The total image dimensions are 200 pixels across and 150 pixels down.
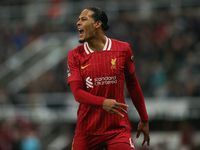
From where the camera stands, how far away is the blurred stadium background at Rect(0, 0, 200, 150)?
1068cm

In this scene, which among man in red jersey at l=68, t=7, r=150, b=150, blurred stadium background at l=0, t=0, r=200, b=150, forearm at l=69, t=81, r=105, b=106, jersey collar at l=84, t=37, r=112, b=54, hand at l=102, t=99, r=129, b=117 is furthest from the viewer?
blurred stadium background at l=0, t=0, r=200, b=150

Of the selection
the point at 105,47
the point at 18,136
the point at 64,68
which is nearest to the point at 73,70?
the point at 105,47

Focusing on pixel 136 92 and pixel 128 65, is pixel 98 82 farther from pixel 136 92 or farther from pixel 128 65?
pixel 136 92

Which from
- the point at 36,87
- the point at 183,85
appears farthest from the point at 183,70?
the point at 36,87

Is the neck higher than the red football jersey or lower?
higher

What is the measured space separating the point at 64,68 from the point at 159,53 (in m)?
3.34

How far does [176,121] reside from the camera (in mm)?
10695

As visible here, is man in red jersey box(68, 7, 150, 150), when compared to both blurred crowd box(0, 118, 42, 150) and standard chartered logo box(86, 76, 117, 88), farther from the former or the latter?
blurred crowd box(0, 118, 42, 150)

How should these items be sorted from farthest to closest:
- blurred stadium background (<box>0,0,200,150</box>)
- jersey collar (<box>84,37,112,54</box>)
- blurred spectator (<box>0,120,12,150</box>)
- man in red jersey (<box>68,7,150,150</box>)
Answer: blurred spectator (<box>0,120,12,150</box>) < blurred stadium background (<box>0,0,200,150</box>) < jersey collar (<box>84,37,112,54</box>) < man in red jersey (<box>68,7,150,150</box>)

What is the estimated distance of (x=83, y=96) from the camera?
13.3ft

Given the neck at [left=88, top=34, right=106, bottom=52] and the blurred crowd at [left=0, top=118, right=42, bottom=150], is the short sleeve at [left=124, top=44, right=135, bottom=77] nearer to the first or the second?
the neck at [left=88, top=34, right=106, bottom=52]

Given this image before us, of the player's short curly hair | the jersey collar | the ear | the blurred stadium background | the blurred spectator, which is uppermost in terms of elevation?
the player's short curly hair

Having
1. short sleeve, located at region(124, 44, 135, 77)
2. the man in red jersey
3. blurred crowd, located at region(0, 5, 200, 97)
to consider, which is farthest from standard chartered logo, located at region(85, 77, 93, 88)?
blurred crowd, located at region(0, 5, 200, 97)

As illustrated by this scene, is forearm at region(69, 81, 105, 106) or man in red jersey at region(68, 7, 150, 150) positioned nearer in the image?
forearm at region(69, 81, 105, 106)
